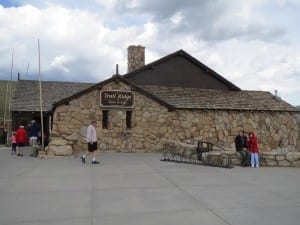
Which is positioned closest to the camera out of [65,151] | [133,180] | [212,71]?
[133,180]

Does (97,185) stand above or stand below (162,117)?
below

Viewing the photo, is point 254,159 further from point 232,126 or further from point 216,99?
point 216,99

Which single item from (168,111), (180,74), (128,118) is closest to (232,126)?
(168,111)

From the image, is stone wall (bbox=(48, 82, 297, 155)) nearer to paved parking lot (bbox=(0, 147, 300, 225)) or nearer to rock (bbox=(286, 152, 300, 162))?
paved parking lot (bbox=(0, 147, 300, 225))

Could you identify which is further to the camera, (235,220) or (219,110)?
(219,110)

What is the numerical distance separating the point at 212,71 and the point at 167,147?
1014 cm

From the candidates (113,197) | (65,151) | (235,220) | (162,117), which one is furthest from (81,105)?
(235,220)

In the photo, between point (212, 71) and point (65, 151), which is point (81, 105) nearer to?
point (65, 151)

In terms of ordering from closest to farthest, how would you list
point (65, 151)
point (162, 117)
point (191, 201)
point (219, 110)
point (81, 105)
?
point (191, 201)
point (65, 151)
point (81, 105)
point (162, 117)
point (219, 110)

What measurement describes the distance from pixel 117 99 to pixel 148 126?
2.19 m

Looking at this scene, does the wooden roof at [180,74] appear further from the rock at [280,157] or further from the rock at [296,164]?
the rock at [296,164]

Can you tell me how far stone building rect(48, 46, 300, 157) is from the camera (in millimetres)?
18188

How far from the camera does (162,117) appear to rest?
19.7 meters

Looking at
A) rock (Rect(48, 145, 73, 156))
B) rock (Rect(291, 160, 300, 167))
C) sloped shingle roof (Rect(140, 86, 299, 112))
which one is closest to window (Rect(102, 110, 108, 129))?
rock (Rect(48, 145, 73, 156))
